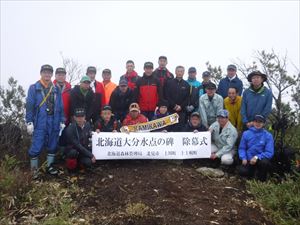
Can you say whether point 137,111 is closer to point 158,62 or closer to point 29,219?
point 158,62

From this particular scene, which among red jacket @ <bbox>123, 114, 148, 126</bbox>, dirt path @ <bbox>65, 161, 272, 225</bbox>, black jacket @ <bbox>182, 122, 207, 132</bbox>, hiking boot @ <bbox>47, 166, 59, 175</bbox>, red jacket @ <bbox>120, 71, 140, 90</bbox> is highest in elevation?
red jacket @ <bbox>120, 71, 140, 90</bbox>

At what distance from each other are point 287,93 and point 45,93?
10036 mm

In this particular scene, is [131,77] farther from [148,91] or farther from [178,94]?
[178,94]

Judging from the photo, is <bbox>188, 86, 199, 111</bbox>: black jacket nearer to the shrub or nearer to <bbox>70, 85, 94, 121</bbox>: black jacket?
<bbox>70, 85, 94, 121</bbox>: black jacket

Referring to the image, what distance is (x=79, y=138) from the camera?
7.86 meters

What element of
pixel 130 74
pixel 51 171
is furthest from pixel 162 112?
pixel 51 171

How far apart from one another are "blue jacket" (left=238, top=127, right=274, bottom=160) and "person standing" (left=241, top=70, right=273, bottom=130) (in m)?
0.44

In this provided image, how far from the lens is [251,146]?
25.7 feet

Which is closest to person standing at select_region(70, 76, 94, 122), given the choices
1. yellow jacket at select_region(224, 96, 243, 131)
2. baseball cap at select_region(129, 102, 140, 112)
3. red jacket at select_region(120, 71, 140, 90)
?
baseball cap at select_region(129, 102, 140, 112)

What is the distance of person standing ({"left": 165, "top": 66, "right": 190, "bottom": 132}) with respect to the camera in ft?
30.2

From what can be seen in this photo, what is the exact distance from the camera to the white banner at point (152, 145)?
8.12 metres

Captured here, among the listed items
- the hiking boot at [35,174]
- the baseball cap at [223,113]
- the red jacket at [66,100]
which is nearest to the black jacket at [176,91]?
the baseball cap at [223,113]

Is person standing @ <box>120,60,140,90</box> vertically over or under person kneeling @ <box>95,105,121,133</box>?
over

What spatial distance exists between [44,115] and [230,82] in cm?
489
